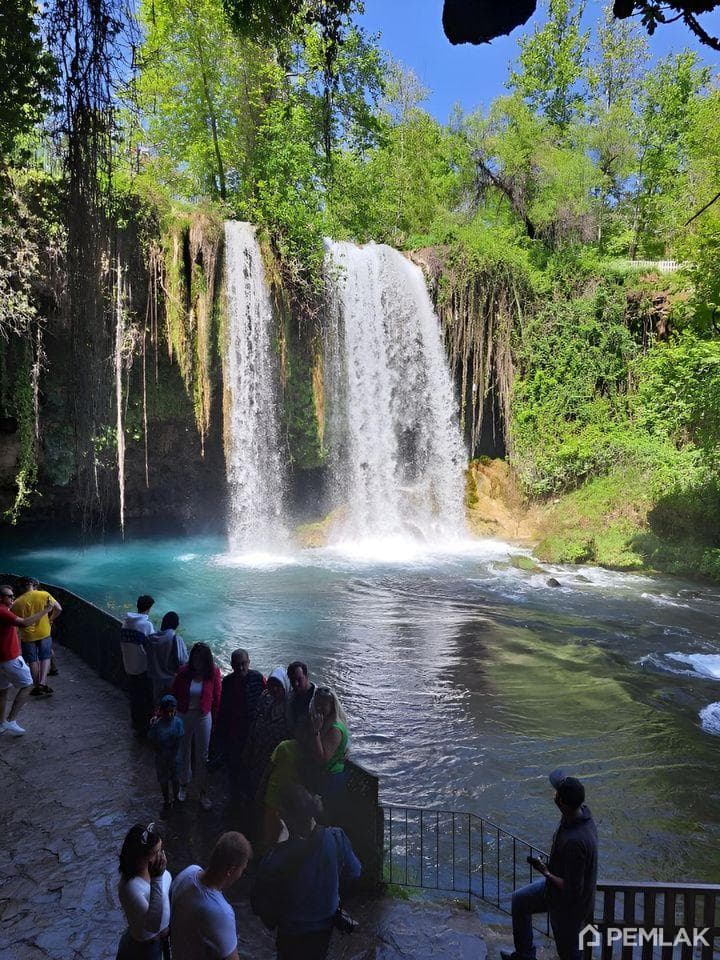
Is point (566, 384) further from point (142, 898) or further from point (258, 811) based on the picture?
point (142, 898)

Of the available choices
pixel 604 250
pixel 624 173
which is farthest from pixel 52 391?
pixel 624 173

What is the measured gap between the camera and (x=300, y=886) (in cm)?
299

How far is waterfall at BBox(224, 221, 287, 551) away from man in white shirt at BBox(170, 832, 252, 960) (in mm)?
16557

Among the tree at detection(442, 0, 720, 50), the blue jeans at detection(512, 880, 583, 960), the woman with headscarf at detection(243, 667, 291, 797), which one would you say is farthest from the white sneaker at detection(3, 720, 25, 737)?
the tree at detection(442, 0, 720, 50)

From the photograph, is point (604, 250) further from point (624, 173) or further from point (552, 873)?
point (552, 873)

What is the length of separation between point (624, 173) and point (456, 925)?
33.5 m

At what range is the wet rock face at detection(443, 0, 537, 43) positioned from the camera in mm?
2230

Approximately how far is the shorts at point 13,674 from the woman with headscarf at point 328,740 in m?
3.47

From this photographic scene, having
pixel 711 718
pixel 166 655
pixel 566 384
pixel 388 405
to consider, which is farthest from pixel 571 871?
pixel 566 384

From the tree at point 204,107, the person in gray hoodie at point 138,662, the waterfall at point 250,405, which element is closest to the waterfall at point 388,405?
the waterfall at point 250,405

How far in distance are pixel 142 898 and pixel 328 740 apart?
1484mm

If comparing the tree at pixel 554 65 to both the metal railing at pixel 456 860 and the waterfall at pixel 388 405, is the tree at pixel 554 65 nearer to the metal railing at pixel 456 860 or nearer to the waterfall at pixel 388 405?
the waterfall at pixel 388 405

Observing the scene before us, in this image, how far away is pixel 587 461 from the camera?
2084 cm

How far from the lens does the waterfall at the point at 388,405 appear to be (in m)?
20.2
